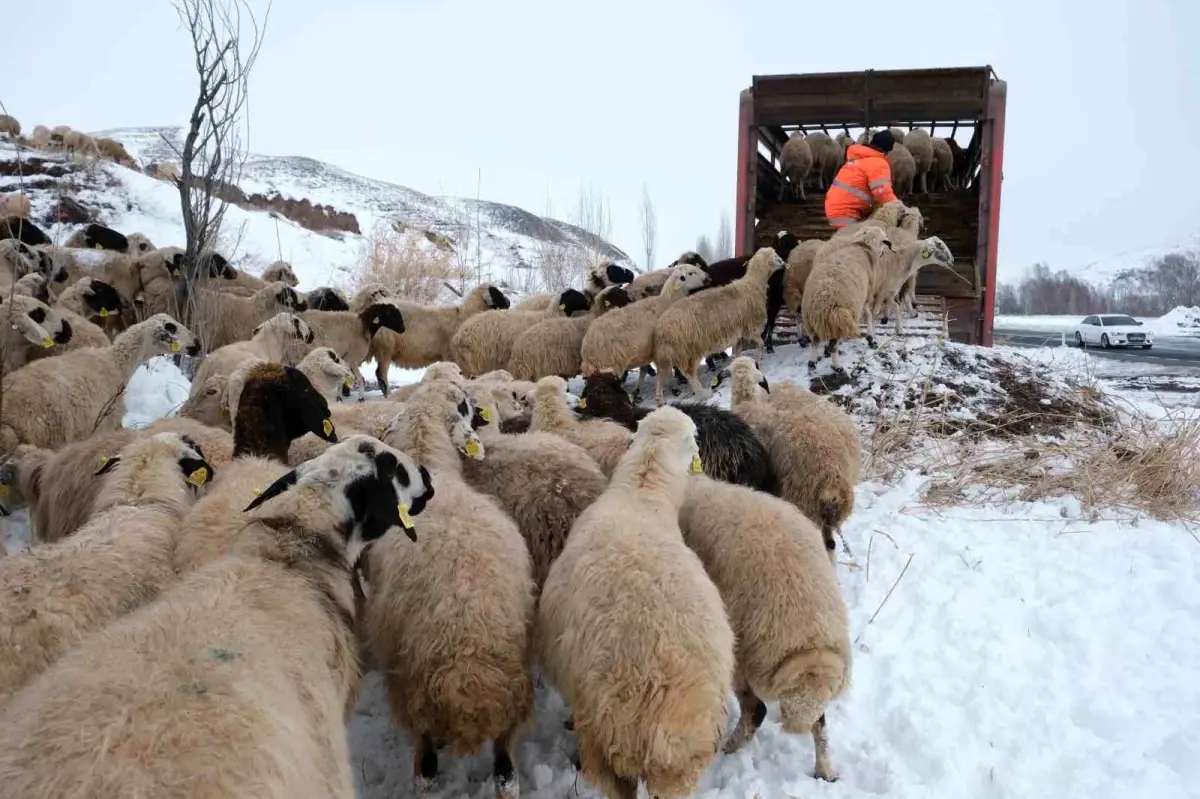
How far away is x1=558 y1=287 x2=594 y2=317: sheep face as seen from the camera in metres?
9.54

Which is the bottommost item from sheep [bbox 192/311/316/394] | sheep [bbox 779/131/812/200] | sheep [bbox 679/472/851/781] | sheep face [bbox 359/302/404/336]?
sheep [bbox 679/472/851/781]

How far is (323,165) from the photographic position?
5788cm

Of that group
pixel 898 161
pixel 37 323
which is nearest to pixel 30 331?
pixel 37 323

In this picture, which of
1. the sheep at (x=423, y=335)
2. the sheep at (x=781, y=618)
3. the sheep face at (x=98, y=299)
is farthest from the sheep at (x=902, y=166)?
the sheep face at (x=98, y=299)

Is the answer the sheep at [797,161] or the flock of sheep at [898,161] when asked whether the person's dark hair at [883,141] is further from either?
the sheep at [797,161]

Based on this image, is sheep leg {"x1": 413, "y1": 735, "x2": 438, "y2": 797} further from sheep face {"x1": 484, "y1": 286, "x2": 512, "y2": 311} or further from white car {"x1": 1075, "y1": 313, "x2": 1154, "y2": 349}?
white car {"x1": 1075, "y1": 313, "x2": 1154, "y2": 349}

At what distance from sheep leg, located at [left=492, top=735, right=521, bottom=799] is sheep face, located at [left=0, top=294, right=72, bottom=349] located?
5.54m

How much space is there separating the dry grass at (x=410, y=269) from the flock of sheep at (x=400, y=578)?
356 inches

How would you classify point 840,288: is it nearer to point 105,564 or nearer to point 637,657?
point 637,657

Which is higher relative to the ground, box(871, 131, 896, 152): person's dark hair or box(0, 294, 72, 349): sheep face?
box(871, 131, 896, 152): person's dark hair

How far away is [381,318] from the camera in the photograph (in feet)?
30.6

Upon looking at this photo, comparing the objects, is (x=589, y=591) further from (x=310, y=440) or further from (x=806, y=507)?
(x=310, y=440)

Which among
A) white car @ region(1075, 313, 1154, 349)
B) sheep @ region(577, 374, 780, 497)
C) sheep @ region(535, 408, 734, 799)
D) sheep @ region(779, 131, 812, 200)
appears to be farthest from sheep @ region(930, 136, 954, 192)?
white car @ region(1075, 313, 1154, 349)

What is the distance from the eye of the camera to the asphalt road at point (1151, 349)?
23266 millimetres
